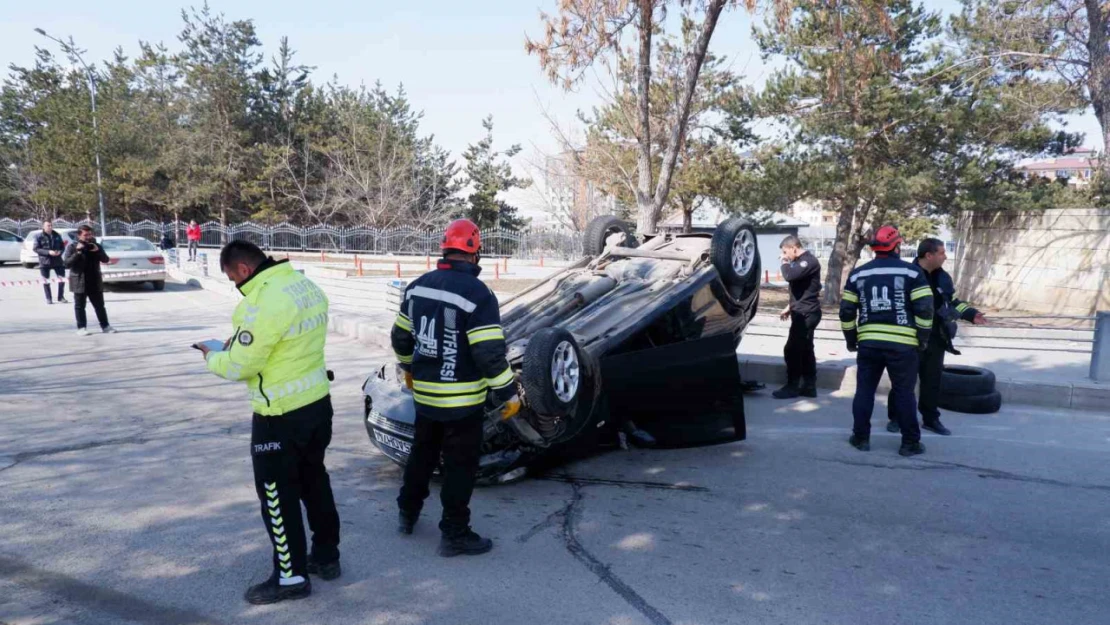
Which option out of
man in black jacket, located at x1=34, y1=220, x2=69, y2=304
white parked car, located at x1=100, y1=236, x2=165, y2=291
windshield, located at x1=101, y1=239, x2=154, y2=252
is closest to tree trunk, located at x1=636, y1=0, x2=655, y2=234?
man in black jacket, located at x1=34, y1=220, x2=69, y2=304

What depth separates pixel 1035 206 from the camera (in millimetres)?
18750

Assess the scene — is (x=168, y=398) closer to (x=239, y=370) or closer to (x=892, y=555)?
(x=239, y=370)

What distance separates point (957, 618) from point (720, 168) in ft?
65.3

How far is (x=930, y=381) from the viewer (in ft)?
21.6

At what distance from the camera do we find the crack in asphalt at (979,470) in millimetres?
5320

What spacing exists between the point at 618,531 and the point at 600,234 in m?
4.06

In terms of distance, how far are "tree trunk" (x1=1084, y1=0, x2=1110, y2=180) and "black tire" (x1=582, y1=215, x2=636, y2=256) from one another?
12.1 meters

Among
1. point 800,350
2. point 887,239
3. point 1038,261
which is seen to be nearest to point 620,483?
point 887,239

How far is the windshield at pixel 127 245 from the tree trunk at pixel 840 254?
17285 mm

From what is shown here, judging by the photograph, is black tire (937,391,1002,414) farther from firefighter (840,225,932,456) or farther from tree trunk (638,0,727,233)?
tree trunk (638,0,727,233)

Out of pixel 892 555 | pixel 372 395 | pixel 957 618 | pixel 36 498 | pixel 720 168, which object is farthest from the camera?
pixel 720 168

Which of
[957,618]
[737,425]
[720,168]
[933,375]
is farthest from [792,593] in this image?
[720,168]

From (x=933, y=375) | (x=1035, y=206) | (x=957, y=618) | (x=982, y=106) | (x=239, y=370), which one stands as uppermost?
(x=982, y=106)

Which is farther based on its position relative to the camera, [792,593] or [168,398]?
[168,398]
